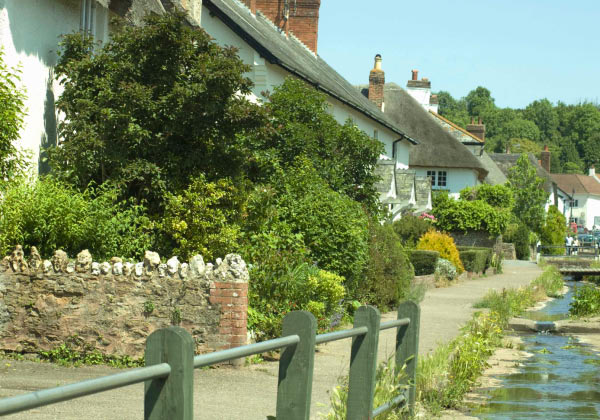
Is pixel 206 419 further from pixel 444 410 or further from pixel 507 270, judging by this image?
pixel 507 270

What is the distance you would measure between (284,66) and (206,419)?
639 inches

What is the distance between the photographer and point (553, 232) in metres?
61.3

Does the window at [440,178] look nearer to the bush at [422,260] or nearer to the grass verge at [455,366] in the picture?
the bush at [422,260]

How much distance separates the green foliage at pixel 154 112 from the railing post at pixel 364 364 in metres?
6.20

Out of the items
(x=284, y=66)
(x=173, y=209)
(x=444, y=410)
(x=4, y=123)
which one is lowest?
(x=444, y=410)

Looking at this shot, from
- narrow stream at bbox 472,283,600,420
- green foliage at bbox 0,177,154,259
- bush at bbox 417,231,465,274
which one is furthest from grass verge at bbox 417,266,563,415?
bush at bbox 417,231,465,274

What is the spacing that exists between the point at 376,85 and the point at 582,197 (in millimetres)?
82615

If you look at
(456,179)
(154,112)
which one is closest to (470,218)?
(456,179)

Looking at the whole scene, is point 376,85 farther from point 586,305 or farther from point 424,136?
point 586,305

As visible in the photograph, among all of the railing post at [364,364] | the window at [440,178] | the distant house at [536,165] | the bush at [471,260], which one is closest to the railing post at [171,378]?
the railing post at [364,364]

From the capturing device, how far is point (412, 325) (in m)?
6.79

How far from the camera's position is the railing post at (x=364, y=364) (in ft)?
18.4

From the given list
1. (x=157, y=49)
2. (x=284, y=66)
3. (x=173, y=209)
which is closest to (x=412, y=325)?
(x=173, y=209)

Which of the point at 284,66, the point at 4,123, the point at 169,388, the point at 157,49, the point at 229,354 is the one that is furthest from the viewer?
the point at 284,66
